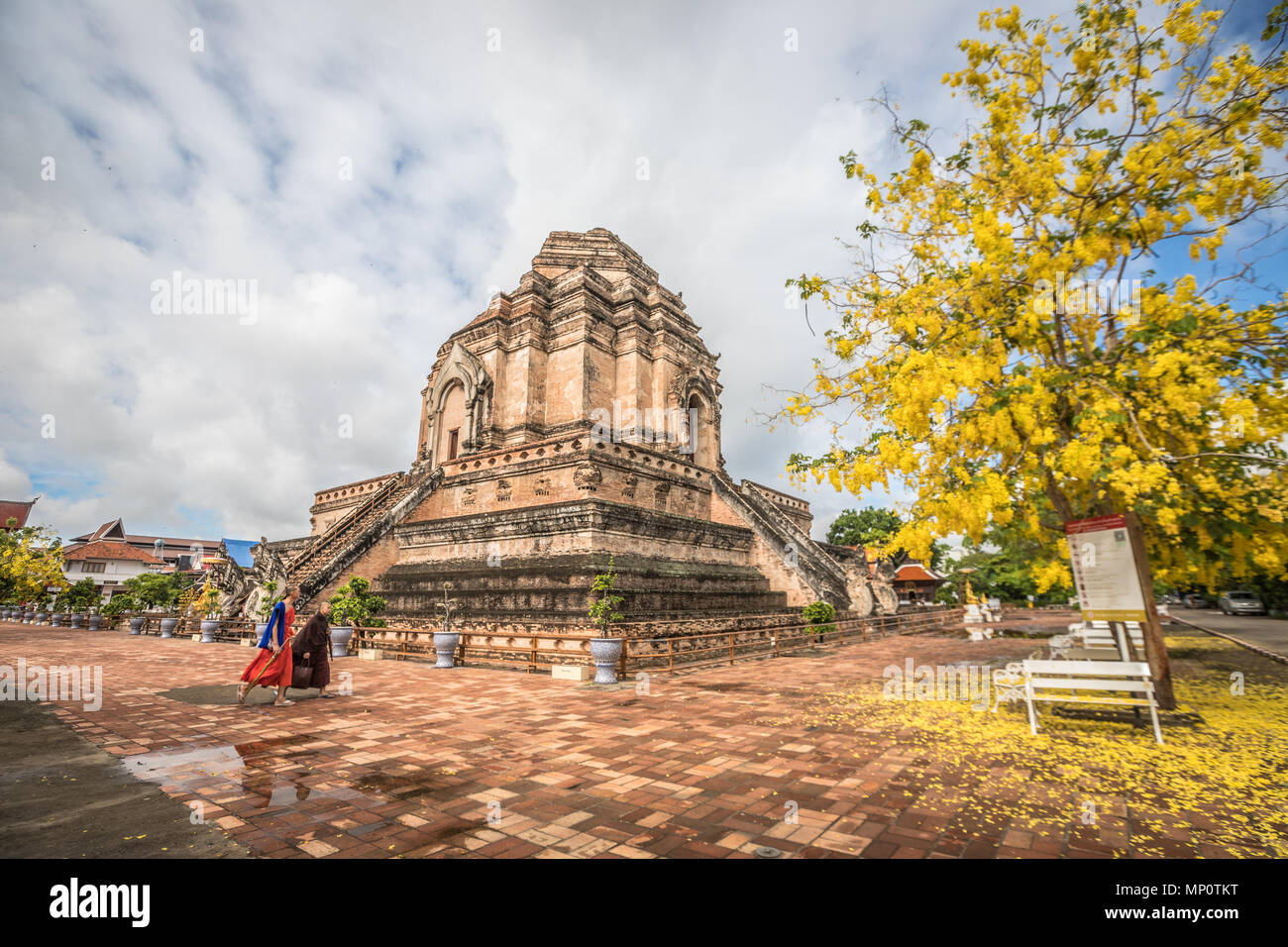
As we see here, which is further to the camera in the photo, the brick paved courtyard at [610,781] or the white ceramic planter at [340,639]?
the white ceramic planter at [340,639]

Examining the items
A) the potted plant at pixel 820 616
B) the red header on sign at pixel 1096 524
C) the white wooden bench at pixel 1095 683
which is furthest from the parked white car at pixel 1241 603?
the white wooden bench at pixel 1095 683

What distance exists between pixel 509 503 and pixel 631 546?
435 centimetres

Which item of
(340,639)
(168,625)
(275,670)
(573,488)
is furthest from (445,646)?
(168,625)

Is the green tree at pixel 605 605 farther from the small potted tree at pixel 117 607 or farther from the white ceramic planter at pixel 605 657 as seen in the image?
the small potted tree at pixel 117 607

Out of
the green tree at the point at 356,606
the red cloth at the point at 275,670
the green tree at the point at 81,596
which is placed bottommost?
the red cloth at the point at 275,670

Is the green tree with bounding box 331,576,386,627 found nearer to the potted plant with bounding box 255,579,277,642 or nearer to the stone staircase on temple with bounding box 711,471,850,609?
the potted plant with bounding box 255,579,277,642

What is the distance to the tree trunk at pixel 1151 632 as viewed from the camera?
6.46 metres

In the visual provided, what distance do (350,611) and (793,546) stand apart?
1357 centimetres

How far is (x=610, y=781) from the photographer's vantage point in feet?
14.3

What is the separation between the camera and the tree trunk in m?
6.46

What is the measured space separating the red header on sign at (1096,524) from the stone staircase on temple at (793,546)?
1129 centimetres

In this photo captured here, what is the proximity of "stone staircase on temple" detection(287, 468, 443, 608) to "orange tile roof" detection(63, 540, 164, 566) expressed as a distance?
4498 cm

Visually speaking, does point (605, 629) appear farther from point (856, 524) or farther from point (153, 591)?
point (856, 524)

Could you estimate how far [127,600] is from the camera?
22.9m
